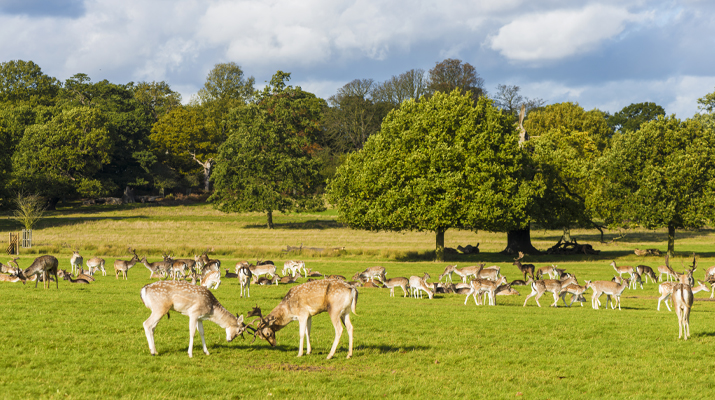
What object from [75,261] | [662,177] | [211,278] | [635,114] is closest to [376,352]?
[211,278]

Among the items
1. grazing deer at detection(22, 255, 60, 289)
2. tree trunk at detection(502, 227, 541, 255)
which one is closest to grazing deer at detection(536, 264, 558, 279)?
tree trunk at detection(502, 227, 541, 255)

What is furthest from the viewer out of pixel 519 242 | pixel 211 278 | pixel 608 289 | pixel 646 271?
pixel 519 242

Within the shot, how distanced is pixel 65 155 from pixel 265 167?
95.0 ft

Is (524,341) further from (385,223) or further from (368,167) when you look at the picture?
(368,167)

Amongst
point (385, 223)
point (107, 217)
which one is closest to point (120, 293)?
point (385, 223)

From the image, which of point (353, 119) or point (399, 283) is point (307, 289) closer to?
point (399, 283)

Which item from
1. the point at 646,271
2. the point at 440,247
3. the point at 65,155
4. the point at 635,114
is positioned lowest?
the point at 646,271

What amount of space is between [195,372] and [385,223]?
29253 mm

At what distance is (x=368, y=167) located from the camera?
135ft

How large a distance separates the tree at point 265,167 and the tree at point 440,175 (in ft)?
89.1

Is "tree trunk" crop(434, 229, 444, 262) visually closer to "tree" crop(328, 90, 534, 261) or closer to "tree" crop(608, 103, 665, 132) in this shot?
"tree" crop(328, 90, 534, 261)

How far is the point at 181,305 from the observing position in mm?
10945

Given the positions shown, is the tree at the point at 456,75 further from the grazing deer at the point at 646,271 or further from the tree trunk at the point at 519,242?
the grazing deer at the point at 646,271

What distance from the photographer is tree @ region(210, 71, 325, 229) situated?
68.2 meters
